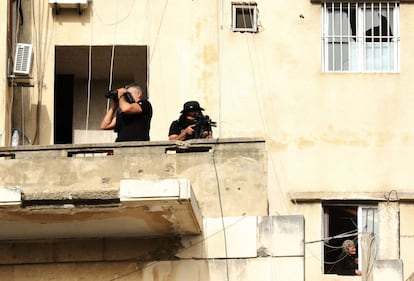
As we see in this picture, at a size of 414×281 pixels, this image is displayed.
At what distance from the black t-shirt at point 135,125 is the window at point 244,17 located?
5.23m

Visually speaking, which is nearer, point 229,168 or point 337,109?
point 229,168

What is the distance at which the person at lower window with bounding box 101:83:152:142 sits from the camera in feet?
71.6

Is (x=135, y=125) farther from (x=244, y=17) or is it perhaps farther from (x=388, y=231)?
(x=244, y=17)

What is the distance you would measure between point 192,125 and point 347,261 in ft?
13.7

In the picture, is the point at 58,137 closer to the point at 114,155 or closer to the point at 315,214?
the point at 315,214

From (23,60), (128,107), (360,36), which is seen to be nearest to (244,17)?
(360,36)

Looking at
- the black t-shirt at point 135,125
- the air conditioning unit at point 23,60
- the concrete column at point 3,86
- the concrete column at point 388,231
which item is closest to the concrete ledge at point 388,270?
the concrete column at point 388,231

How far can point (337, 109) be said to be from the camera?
2644 centimetres

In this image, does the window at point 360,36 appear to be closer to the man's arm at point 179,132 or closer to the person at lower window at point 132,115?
the man's arm at point 179,132

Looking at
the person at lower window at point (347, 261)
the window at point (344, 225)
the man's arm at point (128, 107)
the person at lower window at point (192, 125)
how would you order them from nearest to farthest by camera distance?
the man's arm at point (128, 107), the person at lower window at point (192, 125), the person at lower window at point (347, 261), the window at point (344, 225)

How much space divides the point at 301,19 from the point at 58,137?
448 cm

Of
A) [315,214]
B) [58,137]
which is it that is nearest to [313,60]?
[315,214]

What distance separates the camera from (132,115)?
71.9 feet

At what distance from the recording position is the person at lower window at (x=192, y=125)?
22.2 metres
